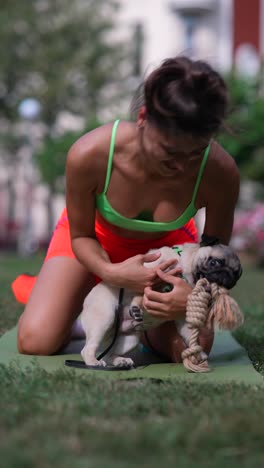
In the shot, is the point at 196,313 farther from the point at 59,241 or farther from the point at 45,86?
the point at 45,86

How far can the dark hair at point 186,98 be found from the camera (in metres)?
3.12

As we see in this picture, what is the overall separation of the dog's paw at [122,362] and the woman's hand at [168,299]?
0.25 m

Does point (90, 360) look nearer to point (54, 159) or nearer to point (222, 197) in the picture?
point (222, 197)

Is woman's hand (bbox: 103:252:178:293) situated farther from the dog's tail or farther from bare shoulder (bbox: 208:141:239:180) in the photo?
bare shoulder (bbox: 208:141:239:180)

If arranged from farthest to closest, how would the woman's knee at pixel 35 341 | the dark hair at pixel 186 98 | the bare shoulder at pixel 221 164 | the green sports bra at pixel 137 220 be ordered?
the woman's knee at pixel 35 341, the green sports bra at pixel 137 220, the bare shoulder at pixel 221 164, the dark hair at pixel 186 98

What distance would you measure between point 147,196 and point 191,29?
20.0 m

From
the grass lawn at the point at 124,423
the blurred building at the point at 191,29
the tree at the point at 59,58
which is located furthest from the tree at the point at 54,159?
the grass lawn at the point at 124,423

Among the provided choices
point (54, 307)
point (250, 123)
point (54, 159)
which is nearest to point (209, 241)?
point (54, 307)

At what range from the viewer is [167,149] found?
3236 millimetres

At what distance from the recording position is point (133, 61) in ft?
74.6

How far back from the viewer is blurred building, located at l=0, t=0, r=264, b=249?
22.4 metres

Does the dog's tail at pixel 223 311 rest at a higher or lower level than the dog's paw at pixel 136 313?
higher

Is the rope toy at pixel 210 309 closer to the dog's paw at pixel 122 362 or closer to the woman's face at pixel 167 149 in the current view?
the dog's paw at pixel 122 362

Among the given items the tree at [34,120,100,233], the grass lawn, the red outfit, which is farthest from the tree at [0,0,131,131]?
the grass lawn
